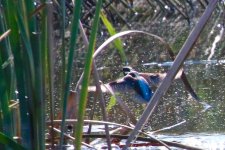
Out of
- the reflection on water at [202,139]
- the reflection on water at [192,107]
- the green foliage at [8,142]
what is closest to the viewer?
the green foliage at [8,142]

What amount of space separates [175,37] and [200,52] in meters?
1.86

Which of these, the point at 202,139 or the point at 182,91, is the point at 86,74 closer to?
the point at 202,139

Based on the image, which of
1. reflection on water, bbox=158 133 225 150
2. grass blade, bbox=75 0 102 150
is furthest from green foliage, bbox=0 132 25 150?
reflection on water, bbox=158 133 225 150

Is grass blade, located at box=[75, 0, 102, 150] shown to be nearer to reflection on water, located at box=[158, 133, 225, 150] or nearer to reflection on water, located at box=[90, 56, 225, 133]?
reflection on water, located at box=[158, 133, 225, 150]

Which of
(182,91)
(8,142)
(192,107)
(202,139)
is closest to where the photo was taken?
(8,142)

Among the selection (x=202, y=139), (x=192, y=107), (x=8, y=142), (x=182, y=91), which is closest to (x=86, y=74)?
(x=8, y=142)

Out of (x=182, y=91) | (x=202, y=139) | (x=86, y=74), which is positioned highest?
(x=86, y=74)

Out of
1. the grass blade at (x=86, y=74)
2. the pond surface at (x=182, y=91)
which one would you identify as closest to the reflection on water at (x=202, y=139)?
the pond surface at (x=182, y=91)

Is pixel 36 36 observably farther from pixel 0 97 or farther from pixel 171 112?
pixel 171 112

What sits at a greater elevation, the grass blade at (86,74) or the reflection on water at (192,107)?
the grass blade at (86,74)

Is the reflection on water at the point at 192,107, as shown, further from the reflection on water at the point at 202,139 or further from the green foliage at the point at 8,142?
the green foliage at the point at 8,142

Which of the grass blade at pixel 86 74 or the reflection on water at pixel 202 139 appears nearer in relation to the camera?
the grass blade at pixel 86 74

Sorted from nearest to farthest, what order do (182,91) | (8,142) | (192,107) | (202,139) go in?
1. (8,142)
2. (202,139)
3. (192,107)
4. (182,91)

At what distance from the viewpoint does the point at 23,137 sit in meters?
2.09
